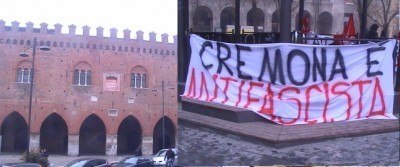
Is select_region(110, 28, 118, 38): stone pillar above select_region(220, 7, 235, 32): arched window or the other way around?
the other way around

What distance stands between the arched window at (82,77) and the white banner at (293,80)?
82cm

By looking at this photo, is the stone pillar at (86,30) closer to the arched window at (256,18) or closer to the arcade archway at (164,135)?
the arcade archway at (164,135)

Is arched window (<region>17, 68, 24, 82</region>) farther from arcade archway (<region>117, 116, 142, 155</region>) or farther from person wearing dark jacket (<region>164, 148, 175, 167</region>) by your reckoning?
person wearing dark jacket (<region>164, 148, 175, 167</region>)

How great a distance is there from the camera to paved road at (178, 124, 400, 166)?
118 inches

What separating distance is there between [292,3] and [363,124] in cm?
97

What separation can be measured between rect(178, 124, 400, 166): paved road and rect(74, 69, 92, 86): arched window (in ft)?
2.38

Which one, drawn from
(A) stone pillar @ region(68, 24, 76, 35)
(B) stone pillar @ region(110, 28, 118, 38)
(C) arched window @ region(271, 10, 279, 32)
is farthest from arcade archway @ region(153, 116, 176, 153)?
(C) arched window @ region(271, 10, 279, 32)

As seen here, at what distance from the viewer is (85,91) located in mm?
2404

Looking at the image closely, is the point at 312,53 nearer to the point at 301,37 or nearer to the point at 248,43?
the point at 301,37

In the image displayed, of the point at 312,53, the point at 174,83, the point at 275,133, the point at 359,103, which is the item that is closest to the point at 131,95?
the point at 174,83

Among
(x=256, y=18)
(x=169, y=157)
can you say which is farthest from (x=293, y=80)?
(x=169, y=157)

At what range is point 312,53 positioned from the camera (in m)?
3.16

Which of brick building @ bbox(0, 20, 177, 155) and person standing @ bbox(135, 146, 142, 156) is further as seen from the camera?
person standing @ bbox(135, 146, 142, 156)

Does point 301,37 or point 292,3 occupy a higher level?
point 292,3
